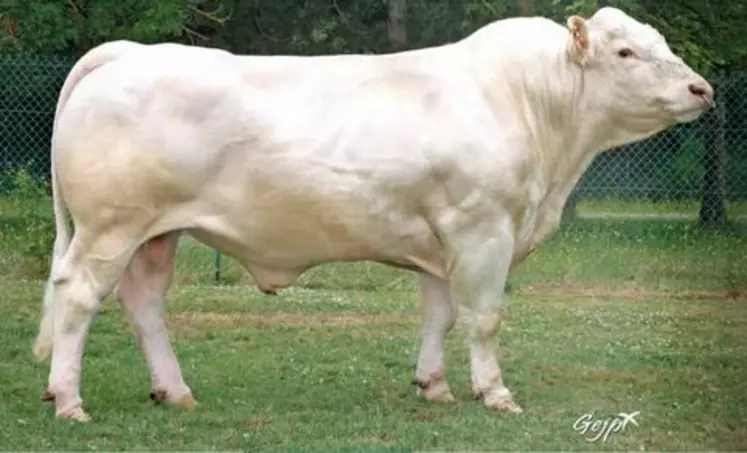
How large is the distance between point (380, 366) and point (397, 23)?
15.9 m

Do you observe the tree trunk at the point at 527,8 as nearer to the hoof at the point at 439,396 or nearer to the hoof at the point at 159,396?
the hoof at the point at 439,396

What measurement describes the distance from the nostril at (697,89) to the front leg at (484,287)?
117cm

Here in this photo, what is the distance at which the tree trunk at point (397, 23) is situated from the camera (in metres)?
24.8

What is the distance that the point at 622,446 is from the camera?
23.4 feet

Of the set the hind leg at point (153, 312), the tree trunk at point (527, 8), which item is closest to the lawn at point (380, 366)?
the hind leg at point (153, 312)

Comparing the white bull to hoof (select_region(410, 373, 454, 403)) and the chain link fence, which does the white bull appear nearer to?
hoof (select_region(410, 373, 454, 403))

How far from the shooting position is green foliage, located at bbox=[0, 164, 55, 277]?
14984 millimetres

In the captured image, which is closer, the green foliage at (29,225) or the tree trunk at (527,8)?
the green foliage at (29,225)

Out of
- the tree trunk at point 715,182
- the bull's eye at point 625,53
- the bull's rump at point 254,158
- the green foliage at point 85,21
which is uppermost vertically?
the bull's eye at point 625,53

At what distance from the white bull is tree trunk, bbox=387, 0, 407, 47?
656 inches

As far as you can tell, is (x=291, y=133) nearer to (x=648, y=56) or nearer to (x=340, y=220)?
(x=340, y=220)

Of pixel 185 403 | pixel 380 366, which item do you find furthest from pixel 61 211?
pixel 380 366

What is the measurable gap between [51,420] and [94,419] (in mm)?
208

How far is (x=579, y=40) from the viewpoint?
26.5 ft
